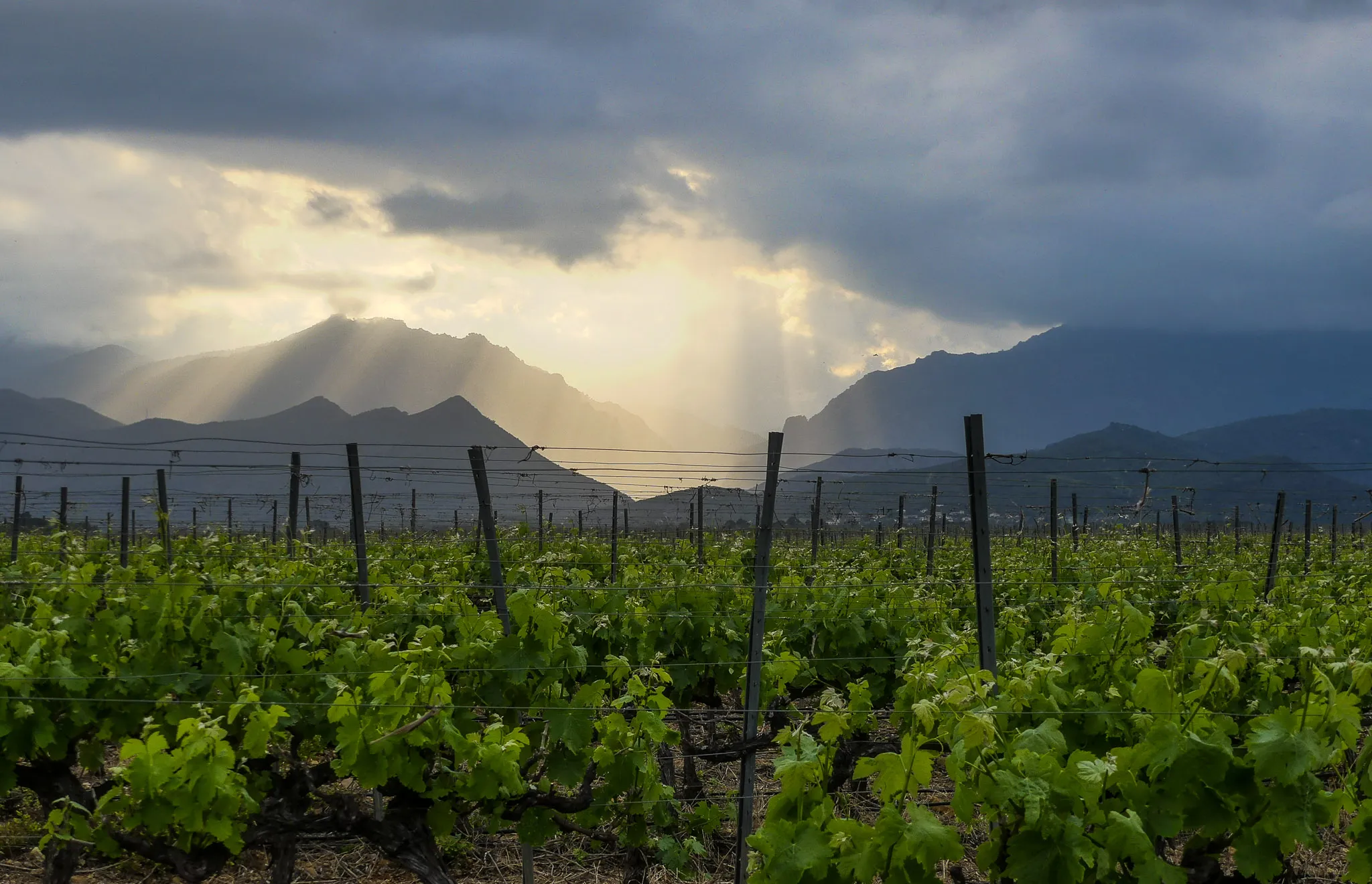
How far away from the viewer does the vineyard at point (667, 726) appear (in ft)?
11.1

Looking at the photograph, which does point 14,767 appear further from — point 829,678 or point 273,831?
point 829,678

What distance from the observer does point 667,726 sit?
5207 mm

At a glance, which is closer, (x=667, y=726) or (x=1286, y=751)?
(x=1286, y=751)

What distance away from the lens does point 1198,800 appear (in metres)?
3.56

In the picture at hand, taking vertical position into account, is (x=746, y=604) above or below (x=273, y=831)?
above

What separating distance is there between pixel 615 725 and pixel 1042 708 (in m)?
1.99

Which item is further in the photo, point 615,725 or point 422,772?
point 615,725

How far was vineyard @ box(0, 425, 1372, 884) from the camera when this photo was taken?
3371 mm

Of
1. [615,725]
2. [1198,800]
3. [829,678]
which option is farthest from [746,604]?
[1198,800]

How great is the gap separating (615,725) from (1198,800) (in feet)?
8.29

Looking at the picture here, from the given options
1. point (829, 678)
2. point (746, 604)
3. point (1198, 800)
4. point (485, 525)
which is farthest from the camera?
point (746, 604)

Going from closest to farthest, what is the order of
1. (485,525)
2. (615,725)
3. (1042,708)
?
(1042,708)
(615,725)
(485,525)

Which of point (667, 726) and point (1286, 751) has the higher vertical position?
point (1286, 751)

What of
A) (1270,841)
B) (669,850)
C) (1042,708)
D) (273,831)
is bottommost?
(669,850)
